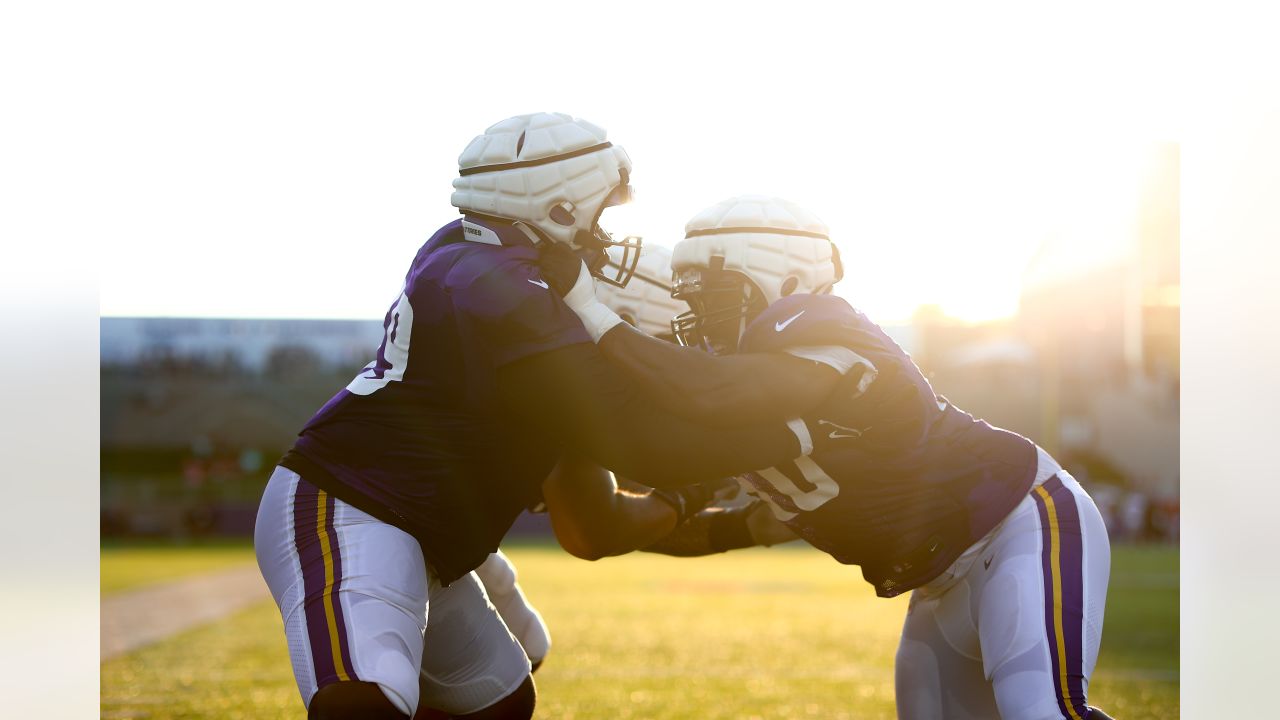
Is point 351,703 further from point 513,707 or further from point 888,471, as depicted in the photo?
point 888,471

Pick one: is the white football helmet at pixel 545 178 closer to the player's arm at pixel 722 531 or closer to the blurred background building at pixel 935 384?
the player's arm at pixel 722 531

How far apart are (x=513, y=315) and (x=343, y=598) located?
0.69 m

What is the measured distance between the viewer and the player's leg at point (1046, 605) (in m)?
2.38

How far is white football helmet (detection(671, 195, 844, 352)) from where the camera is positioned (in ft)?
8.78

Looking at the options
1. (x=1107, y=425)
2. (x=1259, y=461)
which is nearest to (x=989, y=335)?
(x=1107, y=425)

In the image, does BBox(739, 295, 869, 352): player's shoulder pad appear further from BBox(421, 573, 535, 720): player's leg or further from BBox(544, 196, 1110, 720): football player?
BBox(421, 573, 535, 720): player's leg

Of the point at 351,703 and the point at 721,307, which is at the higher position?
the point at 721,307

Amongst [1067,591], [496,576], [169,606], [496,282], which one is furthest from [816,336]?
[169,606]

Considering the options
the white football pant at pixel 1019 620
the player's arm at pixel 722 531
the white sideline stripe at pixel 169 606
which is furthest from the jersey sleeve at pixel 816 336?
the white sideline stripe at pixel 169 606

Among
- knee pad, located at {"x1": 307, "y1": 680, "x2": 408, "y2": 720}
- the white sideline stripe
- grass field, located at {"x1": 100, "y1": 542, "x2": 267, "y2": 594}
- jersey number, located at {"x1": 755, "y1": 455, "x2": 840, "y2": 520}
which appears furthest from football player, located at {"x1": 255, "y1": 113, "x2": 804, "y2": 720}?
grass field, located at {"x1": 100, "y1": 542, "x2": 267, "y2": 594}

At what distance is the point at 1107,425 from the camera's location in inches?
1198

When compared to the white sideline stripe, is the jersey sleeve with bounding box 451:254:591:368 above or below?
above

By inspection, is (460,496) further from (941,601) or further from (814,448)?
(941,601)

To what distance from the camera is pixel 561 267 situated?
2502 millimetres
